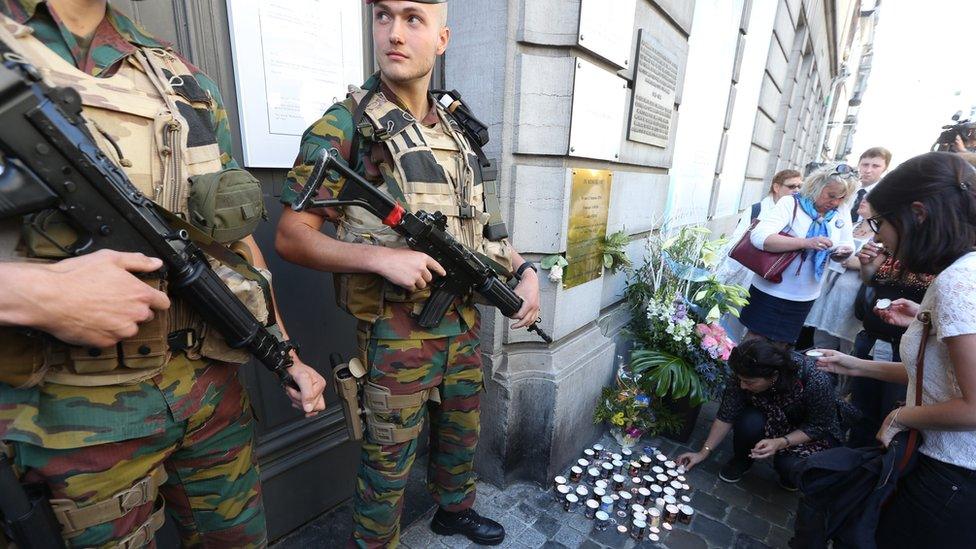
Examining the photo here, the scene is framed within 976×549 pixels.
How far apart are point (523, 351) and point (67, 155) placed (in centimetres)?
216

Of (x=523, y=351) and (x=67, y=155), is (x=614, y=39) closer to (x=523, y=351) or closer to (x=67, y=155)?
(x=523, y=351)

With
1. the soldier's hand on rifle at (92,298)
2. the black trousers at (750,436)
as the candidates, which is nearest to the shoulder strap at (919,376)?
the black trousers at (750,436)

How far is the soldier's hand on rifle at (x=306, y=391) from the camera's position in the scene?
4.23 ft

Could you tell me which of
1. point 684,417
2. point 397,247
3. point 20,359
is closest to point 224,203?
point 20,359

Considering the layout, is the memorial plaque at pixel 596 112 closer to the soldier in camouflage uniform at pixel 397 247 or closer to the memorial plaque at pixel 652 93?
the memorial plaque at pixel 652 93

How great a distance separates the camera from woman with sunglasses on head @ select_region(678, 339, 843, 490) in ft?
7.91

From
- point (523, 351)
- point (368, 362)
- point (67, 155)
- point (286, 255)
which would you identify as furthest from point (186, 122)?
point (523, 351)

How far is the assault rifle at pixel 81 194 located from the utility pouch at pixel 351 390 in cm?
49

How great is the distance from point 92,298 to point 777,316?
4.16 meters

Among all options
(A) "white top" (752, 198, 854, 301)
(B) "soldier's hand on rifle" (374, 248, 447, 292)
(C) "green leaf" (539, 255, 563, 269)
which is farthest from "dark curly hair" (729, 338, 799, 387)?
(B) "soldier's hand on rifle" (374, 248, 447, 292)

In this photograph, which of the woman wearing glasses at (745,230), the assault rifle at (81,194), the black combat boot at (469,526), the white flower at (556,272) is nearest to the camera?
the assault rifle at (81,194)

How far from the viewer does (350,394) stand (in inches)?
62.1

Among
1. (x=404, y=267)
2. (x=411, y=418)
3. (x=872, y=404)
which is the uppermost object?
(x=404, y=267)

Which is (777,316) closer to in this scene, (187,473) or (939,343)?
(939,343)
